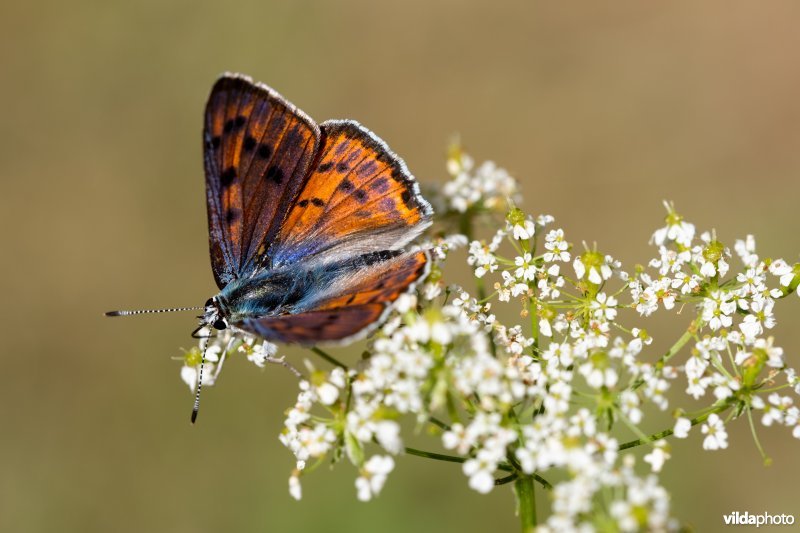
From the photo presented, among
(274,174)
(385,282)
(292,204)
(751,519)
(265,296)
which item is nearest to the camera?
(385,282)

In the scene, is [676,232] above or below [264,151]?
below

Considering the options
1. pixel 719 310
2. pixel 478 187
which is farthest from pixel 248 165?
pixel 719 310

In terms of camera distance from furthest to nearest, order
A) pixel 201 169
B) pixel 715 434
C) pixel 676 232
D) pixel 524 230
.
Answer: pixel 201 169
pixel 524 230
pixel 676 232
pixel 715 434

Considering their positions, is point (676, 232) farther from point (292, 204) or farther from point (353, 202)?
point (292, 204)

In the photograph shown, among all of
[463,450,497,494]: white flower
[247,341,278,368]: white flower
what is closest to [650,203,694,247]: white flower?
[463,450,497,494]: white flower

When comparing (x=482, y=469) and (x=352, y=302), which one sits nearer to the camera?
(x=482, y=469)

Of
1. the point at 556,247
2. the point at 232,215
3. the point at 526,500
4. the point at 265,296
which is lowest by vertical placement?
the point at 526,500
